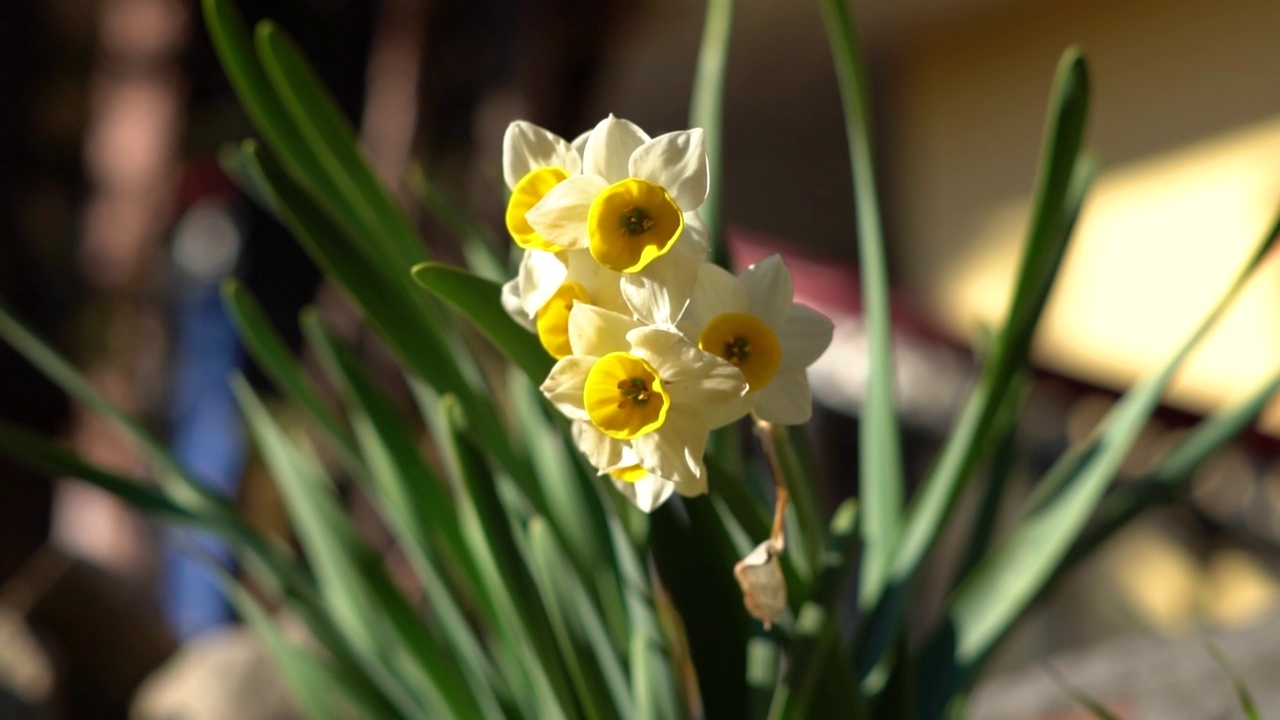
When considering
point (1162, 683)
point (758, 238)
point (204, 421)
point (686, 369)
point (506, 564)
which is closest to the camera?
point (686, 369)

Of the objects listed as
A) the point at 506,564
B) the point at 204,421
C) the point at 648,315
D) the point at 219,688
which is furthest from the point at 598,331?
the point at 204,421

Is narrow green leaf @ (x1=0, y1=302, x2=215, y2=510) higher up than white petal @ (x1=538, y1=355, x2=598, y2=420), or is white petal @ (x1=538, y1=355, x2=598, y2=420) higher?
→ white petal @ (x1=538, y1=355, x2=598, y2=420)

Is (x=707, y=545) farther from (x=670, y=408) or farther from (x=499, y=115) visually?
(x=499, y=115)

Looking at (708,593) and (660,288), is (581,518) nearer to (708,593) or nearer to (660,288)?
(708,593)

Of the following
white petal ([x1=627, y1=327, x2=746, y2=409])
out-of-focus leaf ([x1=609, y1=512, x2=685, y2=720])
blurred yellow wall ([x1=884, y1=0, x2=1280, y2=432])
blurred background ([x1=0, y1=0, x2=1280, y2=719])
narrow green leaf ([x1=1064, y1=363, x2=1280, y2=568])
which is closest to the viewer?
white petal ([x1=627, y1=327, x2=746, y2=409])

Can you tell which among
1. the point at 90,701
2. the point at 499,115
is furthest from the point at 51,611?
the point at 499,115

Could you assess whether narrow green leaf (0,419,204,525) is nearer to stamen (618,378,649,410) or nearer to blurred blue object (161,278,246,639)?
stamen (618,378,649,410)

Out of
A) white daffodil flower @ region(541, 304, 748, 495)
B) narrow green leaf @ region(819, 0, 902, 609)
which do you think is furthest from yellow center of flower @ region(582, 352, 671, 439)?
narrow green leaf @ region(819, 0, 902, 609)

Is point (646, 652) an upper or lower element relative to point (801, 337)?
lower
